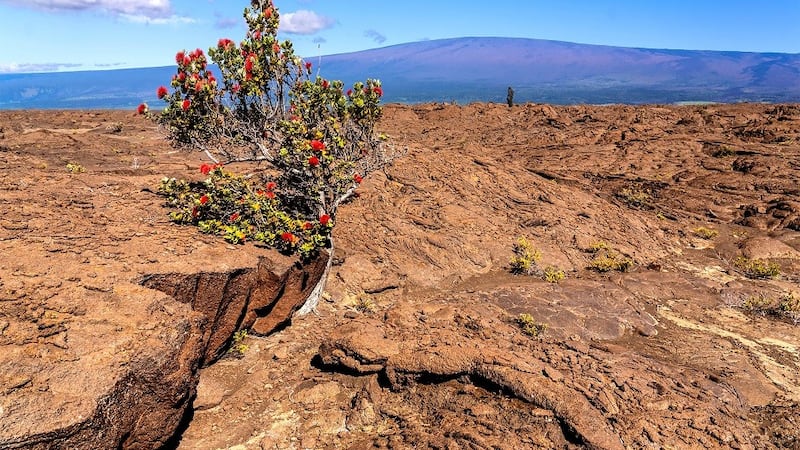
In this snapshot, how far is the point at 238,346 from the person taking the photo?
6438 millimetres

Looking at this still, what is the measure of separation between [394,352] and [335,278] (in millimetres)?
3122

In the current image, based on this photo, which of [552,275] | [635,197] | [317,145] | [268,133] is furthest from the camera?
[635,197]

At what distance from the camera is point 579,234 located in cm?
1156

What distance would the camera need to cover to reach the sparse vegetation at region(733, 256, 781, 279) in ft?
33.8

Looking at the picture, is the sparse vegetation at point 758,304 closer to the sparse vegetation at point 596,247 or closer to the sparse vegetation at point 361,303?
the sparse vegetation at point 596,247

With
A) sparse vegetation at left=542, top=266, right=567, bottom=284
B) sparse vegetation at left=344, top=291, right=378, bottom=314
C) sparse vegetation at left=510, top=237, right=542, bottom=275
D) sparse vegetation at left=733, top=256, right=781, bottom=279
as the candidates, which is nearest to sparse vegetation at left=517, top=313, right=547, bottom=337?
sparse vegetation at left=542, top=266, right=567, bottom=284

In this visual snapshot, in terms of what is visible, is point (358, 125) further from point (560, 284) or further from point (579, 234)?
point (579, 234)

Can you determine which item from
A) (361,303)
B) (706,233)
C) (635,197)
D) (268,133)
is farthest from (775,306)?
(268,133)

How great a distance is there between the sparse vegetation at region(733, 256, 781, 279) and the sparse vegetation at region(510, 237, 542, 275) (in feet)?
15.9

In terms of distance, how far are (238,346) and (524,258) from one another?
6218 millimetres

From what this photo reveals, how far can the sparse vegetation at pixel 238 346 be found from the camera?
6383 mm

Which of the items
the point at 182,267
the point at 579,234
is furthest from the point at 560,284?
the point at 182,267

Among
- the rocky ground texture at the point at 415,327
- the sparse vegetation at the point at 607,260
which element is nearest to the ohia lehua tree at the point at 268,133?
the rocky ground texture at the point at 415,327

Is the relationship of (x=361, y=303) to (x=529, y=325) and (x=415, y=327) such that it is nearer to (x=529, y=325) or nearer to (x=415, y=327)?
(x=415, y=327)
